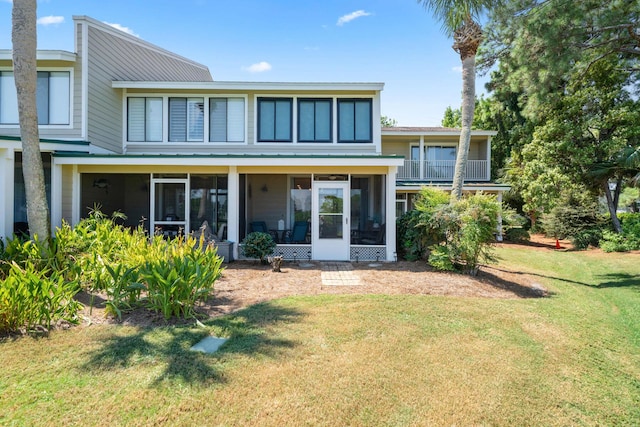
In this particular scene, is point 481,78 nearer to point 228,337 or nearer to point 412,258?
point 412,258

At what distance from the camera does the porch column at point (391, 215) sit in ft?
37.6

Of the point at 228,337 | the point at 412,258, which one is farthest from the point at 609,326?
the point at 228,337

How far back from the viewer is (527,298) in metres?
8.26

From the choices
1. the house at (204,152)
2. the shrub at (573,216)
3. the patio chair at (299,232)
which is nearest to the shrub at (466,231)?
the house at (204,152)

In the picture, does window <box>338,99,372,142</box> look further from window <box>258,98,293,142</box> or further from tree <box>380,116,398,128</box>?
tree <box>380,116,398,128</box>

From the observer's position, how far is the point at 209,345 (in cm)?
487

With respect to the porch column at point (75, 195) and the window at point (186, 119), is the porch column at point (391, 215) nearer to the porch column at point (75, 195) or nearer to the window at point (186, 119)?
the window at point (186, 119)

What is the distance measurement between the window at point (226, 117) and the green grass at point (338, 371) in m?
8.65

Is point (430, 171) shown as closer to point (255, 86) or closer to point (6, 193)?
point (255, 86)

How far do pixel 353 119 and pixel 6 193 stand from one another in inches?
411

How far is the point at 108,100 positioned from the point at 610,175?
69.4 ft

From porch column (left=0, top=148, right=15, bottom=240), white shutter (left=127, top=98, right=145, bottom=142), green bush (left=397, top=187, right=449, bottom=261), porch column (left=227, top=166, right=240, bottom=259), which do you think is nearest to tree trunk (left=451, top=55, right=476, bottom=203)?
green bush (left=397, top=187, right=449, bottom=261)

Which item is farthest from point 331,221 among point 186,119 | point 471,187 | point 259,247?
point 471,187

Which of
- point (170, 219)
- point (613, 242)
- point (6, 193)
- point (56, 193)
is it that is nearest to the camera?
point (6, 193)
